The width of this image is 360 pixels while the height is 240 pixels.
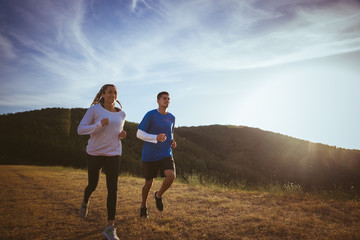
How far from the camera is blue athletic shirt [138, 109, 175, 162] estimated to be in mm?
4648

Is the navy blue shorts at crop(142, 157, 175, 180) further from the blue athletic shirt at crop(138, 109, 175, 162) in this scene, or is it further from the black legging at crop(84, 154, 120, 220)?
the black legging at crop(84, 154, 120, 220)

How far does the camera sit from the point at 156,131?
15.5 feet

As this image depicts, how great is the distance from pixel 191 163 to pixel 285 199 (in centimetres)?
3029

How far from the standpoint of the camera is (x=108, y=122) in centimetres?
355

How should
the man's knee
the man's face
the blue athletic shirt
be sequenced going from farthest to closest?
1. the man's face
2. the blue athletic shirt
3. the man's knee

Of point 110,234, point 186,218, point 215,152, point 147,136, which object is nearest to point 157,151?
point 147,136

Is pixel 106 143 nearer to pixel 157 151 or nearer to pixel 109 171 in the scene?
pixel 109 171

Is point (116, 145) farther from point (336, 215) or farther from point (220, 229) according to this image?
point (336, 215)

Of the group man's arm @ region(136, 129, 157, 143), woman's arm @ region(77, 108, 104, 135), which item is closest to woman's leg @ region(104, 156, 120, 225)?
woman's arm @ region(77, 108, 104, 135)

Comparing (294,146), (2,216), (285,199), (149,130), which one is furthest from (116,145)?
(294,146)

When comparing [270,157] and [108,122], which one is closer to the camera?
[108,122]

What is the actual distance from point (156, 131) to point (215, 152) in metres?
42.4

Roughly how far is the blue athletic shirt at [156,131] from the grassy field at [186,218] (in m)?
1.29

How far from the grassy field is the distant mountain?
11.5m
